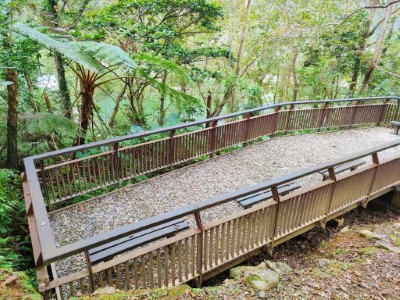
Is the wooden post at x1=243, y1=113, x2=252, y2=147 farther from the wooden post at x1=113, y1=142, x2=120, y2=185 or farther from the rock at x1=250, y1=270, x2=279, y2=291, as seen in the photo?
the rock at x1=250, y1=270, x2=279, y2=291

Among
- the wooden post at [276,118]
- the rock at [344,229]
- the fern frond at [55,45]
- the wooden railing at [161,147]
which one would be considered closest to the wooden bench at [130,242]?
the wooden railing at [161,147]

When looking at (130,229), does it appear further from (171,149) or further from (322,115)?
(322,115)

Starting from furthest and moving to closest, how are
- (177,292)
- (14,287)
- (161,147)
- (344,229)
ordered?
(161,147)
(344,229)
(177,292)
(14,287)

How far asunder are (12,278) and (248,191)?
2.46 m

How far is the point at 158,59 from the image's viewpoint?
5.37 m

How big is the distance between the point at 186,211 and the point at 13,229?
112 inches

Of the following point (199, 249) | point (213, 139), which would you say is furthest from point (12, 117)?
point (199, 249)

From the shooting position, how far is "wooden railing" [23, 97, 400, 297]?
273cm

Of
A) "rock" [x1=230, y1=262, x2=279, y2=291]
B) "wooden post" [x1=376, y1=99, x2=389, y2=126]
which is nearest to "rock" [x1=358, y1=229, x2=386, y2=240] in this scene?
"rock" [x1=230, y1=262, x2=279, y2=291]

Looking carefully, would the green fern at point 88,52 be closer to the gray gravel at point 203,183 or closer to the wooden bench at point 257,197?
the gray gravel at point 203,183

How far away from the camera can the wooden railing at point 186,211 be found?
8.95 ft

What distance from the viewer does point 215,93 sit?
1221 cm

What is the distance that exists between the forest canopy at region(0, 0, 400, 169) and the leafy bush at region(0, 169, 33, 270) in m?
0.93

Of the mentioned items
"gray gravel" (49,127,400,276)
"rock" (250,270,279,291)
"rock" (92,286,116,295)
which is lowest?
"gray gravel" (49,127,400,276)
